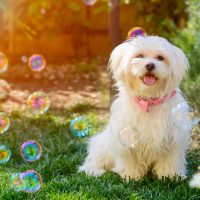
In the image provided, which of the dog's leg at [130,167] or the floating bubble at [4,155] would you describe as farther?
the floating bubble at [4,155]

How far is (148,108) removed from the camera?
13.3ft

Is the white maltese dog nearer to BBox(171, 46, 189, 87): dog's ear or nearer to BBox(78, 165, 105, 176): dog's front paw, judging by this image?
BBox(171, 46, 189, 87): dog's ear

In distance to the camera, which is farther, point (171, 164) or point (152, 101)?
point (171, 164)

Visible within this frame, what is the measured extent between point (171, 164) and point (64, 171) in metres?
0.97

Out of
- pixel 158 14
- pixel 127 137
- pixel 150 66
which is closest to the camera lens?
pixel 150 66

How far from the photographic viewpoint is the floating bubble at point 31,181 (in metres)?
3.80

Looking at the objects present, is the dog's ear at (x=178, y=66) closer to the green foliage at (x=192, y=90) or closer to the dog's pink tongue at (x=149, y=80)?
the dog's pink tongue at (x=149, y=80)

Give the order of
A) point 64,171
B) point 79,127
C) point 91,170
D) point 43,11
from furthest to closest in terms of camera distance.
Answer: point 43,11 → point 79,127 → point 64,171 → point 91,170

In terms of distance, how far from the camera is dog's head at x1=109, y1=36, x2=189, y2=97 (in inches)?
151

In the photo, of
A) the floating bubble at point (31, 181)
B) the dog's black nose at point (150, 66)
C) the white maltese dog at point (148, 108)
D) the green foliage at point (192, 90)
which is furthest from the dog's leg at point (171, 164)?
the green foliage at point (192, 90)

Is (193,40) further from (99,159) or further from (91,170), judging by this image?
(91,170)

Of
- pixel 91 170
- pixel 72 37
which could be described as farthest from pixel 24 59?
pixel 91 170

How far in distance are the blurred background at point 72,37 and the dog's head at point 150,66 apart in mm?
3791

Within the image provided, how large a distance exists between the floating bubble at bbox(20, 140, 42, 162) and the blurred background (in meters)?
2.95
